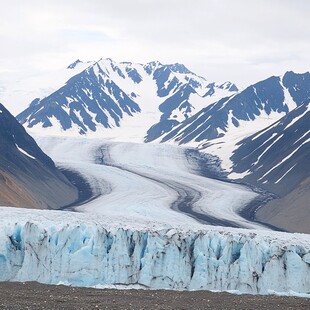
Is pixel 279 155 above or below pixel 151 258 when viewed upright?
above

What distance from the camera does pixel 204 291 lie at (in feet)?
96.5

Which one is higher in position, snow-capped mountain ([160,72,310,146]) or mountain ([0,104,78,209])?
snow-capped mountain ([160,72,310,146])

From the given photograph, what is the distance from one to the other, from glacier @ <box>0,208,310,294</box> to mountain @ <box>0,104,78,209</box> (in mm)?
22826

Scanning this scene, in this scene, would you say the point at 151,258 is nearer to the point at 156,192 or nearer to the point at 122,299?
the point at 122,299

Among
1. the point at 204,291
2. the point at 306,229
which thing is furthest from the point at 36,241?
the point at 306,229

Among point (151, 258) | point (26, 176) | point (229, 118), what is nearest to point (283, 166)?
point (26, 176)

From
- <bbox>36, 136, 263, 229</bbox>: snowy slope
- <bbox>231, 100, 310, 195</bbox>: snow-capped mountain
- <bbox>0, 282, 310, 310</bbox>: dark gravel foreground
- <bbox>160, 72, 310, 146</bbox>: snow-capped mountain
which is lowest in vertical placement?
<bbox>0, 282, 310, 310</bbox>: dark gravel foreground

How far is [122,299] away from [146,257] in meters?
6.97

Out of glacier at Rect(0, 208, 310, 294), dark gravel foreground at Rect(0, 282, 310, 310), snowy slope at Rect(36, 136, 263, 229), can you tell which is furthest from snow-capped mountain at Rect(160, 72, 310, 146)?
dark gravel foreground at Rect(0, 282, 310, 310)

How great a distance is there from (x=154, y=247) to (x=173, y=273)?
1459 mm

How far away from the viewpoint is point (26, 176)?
7100 centimetres

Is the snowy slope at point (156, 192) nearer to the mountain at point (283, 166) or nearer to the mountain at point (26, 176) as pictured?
the mountain at point (26, 176)

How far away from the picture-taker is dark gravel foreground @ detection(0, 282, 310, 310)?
23.1 metres

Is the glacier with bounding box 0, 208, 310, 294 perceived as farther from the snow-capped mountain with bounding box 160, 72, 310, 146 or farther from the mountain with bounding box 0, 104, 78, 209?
the snow-capped mountain with bounding box 160, 72, 310, 146
